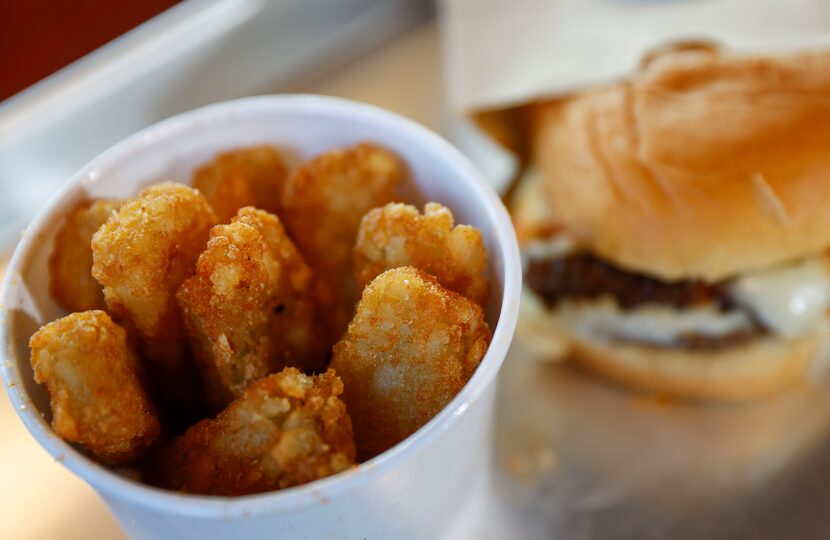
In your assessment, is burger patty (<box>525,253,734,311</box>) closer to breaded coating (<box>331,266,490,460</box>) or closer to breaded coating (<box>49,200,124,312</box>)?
breaded coating (<box>331,266,490,460</box>)

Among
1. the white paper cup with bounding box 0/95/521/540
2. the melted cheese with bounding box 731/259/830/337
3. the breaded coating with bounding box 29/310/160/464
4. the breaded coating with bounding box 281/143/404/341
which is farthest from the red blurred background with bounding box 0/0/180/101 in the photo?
the melted cheese with bounding box 731/259/830/337

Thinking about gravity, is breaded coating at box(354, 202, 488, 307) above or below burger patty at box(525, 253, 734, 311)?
above

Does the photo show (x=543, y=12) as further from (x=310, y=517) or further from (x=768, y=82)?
(x=310, y=517)

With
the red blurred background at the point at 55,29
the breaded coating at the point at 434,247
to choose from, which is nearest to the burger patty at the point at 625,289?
the breaded coating at the point at 434,247

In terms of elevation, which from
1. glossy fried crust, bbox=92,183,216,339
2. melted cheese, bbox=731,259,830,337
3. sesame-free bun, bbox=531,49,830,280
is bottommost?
melted cheese, bbox=731,259,830,337

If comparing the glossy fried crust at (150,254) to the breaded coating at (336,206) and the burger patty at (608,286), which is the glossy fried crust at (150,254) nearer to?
the breaded coating at (336,206)

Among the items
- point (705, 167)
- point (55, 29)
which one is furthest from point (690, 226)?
point (55, 29)

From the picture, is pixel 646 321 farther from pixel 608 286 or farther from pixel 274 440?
pixel 274 440
